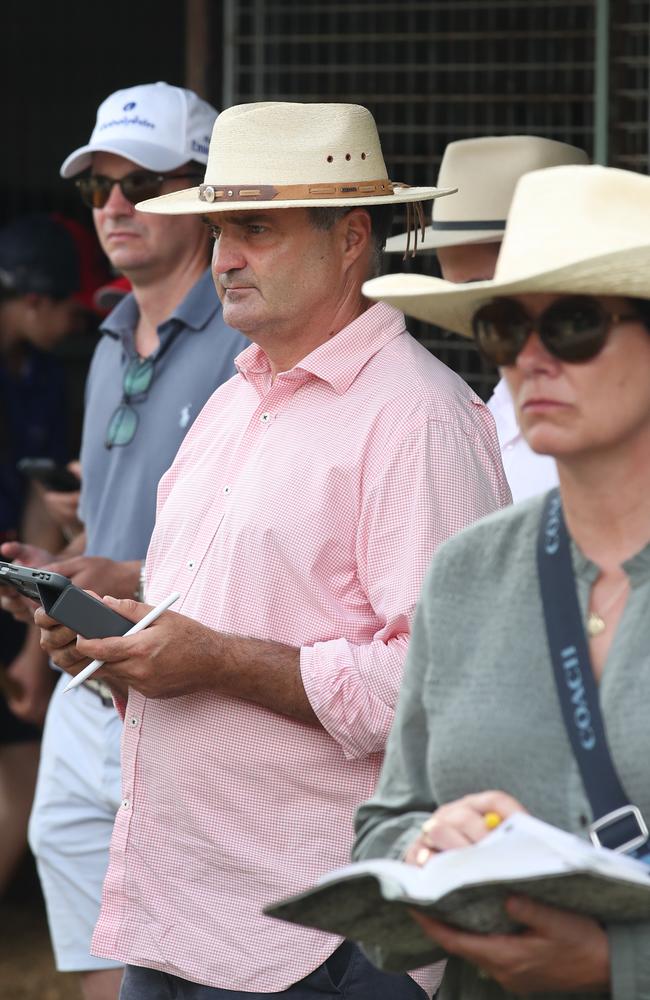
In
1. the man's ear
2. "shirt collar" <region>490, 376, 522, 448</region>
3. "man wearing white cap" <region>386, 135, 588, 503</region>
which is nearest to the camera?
the man's ear

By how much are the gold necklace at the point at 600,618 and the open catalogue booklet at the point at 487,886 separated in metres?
0.24

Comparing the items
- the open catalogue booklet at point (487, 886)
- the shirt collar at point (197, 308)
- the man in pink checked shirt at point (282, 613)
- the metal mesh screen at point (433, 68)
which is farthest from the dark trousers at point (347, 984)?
the metal mesh screen at point (433, 68)

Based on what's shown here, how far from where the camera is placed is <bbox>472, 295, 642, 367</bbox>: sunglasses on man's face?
178 centimetres

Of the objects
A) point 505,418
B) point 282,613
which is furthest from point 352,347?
point 505,418

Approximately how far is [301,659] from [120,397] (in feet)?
4.64

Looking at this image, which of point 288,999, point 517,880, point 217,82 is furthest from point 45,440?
point 517,880

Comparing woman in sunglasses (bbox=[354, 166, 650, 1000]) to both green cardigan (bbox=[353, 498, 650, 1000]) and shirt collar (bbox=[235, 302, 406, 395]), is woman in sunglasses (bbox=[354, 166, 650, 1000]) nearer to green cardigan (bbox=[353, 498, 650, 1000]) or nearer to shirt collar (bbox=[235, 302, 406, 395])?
green cardigan (bbox=[353, 498, 650, 1000])

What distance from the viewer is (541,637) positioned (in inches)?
71.6

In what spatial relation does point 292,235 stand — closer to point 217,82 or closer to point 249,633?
point 249,633

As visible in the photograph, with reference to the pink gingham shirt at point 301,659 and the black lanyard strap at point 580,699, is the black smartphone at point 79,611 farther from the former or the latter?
the black lanyard strap at point 580,699

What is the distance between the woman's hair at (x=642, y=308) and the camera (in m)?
1.80

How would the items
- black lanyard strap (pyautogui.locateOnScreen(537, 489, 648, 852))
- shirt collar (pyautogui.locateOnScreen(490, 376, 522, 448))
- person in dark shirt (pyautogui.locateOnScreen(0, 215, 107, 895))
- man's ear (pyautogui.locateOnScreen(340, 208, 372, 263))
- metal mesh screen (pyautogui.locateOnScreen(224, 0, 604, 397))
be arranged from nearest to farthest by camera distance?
black lanyard strap (pyautogui.locateOnScreen(537, 489, 648, 852))
man's ear (pyautogui.locateOnScreen(340, 208, 372, 263))
shirt collar (pyautogui.locateOnScreen(490, 376, 522, 448))
metal mesh screen (pyautogui.locateOnScreen(224, 0, 604, 397))
person in dark shirt (pyautogui.locateOnScreen(0, 215, 107, 895))

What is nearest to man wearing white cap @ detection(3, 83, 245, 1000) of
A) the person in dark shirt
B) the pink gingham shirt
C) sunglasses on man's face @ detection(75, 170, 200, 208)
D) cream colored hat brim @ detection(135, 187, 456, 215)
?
sunglasses on man's face @ detection(75, 170, 200, 208)

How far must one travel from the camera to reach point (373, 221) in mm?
2826
